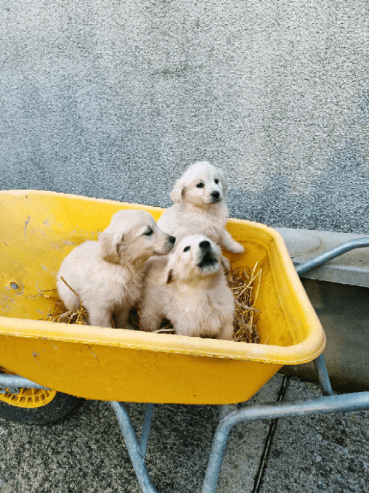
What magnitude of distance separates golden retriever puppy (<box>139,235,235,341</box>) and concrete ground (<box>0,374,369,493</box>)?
857 mm

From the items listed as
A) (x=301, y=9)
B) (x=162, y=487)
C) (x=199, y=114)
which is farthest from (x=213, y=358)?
(x=301, y=9)

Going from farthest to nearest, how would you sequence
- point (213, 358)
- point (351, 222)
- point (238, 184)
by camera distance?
point (238, 184) → point (351, 222) → point (213, 358)

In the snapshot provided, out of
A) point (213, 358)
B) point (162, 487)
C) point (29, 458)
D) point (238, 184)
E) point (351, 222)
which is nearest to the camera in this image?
point (213, 358)

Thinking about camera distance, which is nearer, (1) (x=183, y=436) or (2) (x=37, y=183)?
(1) (x=183, y=436)

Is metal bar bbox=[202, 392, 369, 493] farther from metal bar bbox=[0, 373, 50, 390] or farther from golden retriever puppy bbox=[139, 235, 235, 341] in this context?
metal bar bbox=[0, 373, 50, 390]

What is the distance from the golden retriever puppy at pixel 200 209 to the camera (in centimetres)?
172

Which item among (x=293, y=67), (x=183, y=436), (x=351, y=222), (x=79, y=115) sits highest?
(x=293, y=67)

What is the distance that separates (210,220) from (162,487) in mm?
1381

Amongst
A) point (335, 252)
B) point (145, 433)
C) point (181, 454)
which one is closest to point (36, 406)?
point (145, 433)

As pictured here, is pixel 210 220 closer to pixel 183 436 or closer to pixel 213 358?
pixel 213 358

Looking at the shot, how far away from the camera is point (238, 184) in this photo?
2.47 metres

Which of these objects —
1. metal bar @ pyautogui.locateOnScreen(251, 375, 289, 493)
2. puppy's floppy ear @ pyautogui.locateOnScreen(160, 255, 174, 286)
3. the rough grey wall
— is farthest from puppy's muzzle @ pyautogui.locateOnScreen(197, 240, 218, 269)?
the rough grey wall

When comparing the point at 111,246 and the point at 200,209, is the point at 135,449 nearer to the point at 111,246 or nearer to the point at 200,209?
the point at 111,246

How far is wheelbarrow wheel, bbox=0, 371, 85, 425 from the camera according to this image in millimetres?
1733
